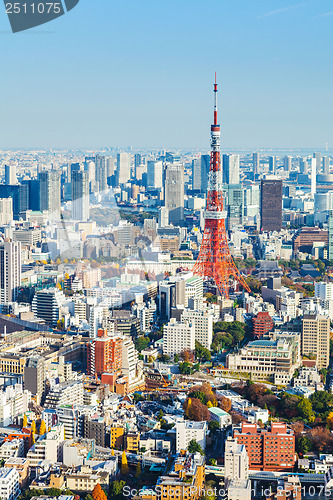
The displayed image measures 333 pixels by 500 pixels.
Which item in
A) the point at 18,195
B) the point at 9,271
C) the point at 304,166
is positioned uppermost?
the point at 304,166

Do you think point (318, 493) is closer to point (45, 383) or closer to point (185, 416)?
point (185, 416)

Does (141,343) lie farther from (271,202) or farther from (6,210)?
(271,202)

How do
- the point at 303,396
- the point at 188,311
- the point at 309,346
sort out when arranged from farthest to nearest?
the point at 188,311 → the point at 309,346 → the point at 303,396

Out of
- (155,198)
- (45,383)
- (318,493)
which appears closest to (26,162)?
(155,198)

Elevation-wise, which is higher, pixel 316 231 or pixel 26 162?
pixel 26 162

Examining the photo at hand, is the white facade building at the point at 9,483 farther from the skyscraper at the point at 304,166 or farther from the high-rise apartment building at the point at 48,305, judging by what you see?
the skyscraper at the point at 304,166

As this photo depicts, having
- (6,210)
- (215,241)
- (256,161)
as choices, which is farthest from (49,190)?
(256,161)
